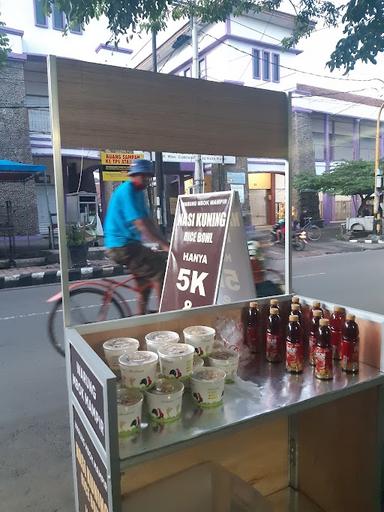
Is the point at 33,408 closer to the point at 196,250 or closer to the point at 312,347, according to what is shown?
the point at 196,250

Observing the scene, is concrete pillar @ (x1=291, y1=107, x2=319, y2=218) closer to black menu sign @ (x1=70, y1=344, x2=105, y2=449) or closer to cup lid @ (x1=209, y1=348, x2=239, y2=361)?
cup lid @ (x1=209, y1=348, x2=239, y2=361)

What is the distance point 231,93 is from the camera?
1.93m

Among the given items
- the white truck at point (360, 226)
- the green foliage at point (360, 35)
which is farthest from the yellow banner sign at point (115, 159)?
the white truck at point (360, 226)

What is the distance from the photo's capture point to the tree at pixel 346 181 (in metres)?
16.7

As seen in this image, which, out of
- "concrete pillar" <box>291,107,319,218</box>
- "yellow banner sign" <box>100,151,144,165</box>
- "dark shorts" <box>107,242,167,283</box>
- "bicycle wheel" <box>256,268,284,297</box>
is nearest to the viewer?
"bicycle wheel" <box>256,268,284,297</box>

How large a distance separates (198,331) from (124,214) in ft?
6.75

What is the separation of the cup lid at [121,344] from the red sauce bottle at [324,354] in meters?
0.73

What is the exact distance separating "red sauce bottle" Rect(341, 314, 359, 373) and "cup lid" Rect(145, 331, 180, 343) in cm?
70

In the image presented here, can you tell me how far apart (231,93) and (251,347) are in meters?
1.20

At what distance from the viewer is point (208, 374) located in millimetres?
1530

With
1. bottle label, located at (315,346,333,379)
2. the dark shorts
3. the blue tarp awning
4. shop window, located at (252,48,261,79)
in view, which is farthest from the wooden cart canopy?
shop window, located at (252,48,261,79)

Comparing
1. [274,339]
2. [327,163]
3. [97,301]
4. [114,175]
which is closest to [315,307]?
[274,339]

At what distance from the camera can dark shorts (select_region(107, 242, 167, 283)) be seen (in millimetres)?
3816

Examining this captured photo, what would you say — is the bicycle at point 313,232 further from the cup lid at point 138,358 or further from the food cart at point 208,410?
the cup lid at point 138,358
